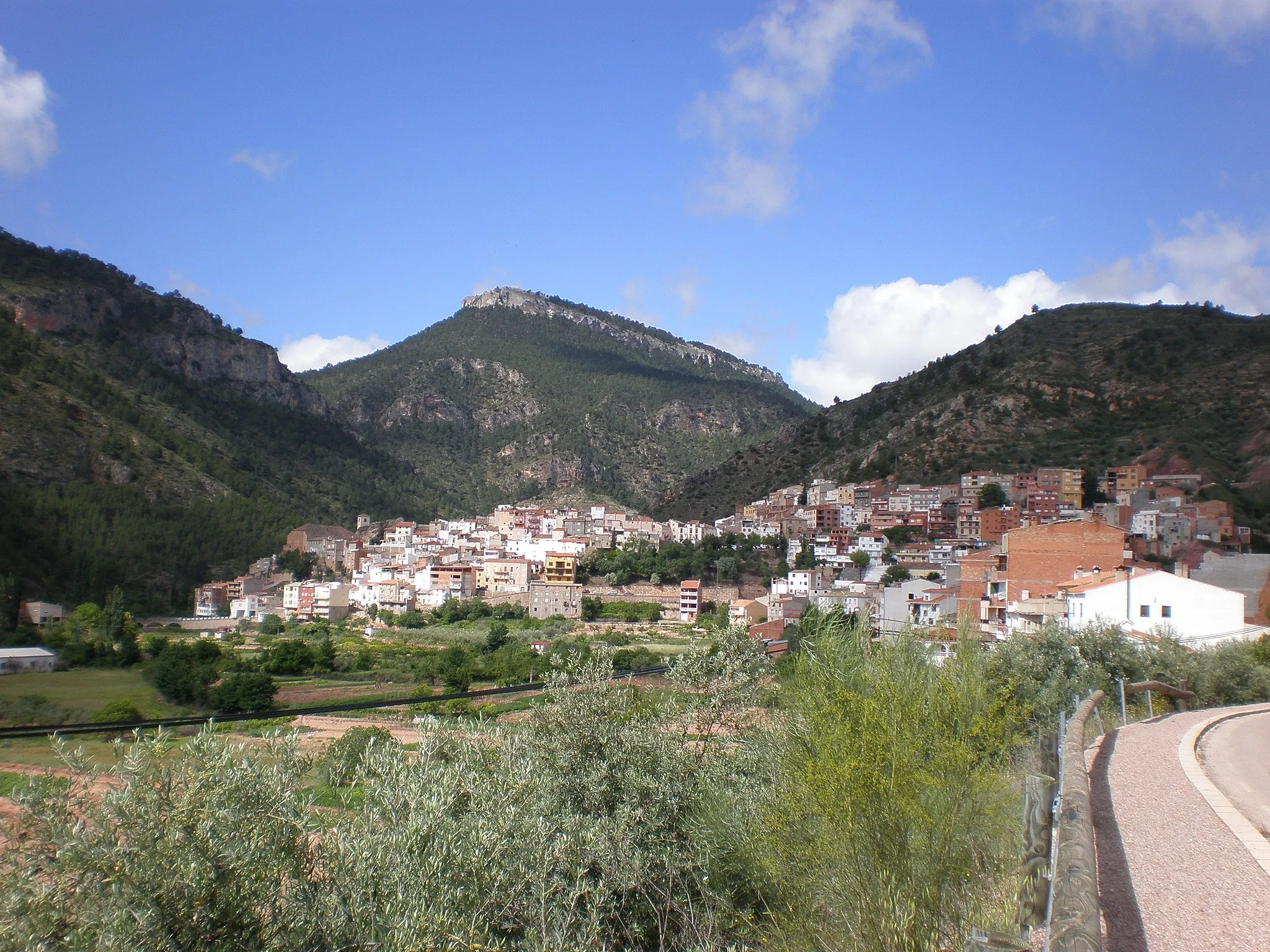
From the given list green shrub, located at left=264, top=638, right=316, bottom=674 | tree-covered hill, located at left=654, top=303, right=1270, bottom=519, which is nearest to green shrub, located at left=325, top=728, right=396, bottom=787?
green shrub, located at left=264, top=638, right=316, bottom=674

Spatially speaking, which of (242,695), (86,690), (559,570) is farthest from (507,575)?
(86,690)

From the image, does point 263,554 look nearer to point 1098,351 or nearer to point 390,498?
point 390,498

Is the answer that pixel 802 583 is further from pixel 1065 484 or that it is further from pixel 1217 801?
pixel 1217 801

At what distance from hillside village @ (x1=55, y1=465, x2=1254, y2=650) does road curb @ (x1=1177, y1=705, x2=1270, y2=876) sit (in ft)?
23.3

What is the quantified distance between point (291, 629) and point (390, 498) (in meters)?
50.6

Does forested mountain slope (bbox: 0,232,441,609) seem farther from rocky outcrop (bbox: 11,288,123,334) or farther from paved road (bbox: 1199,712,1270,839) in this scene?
paved road (bbox: 1199,712,1270,839)

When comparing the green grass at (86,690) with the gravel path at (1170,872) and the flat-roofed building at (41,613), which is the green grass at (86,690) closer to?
the flat-roofed building at (41,613)

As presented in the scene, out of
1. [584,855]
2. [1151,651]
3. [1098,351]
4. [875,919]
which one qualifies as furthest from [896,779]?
[1098,351]

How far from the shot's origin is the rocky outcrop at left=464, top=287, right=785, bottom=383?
167 meters

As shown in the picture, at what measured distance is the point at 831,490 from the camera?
71875 millimetres

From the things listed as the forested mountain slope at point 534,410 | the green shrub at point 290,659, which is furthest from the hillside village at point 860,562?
the forested mountain slope at point 534,410

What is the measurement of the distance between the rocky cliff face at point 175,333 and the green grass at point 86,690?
55672 mm

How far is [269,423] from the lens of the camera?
96375 millimetres

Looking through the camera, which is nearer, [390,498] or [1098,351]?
[1098,351]
